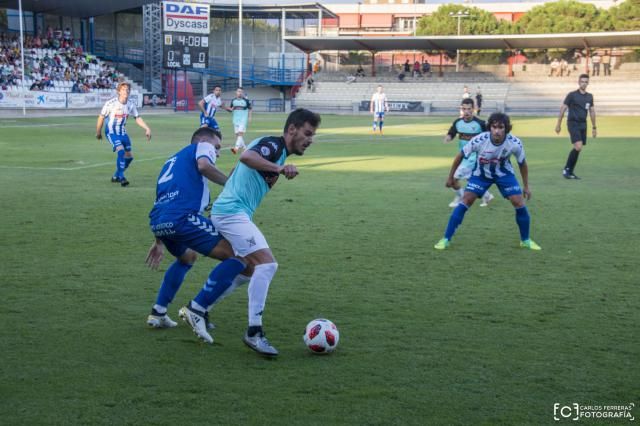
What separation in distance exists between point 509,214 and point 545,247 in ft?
8.86

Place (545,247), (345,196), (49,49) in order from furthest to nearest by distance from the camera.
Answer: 1. (49,49)
2. (345,196)
3. (545,247)

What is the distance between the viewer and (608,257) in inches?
351

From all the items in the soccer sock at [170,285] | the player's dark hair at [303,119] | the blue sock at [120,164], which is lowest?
the soccer sock at [170,285]

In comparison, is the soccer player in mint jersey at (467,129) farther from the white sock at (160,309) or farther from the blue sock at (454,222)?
the white sock at (160,309)

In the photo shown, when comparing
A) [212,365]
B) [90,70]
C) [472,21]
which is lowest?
[212,365]

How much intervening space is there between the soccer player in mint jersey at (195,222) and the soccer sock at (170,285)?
55 millimetres

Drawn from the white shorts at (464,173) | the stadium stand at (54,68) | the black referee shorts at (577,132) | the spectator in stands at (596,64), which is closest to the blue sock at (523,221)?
the white shorts at (464,173)

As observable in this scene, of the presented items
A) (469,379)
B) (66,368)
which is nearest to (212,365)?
(66,368)

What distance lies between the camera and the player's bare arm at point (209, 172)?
5.68m

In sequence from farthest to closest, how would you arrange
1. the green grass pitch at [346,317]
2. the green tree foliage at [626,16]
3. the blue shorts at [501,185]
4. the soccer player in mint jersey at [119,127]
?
the green tree foliage at [626,16] → the soccer player in mint jersey at [119,127] → the blue shorts at [501,185] → the green grass pitch at [346,317]

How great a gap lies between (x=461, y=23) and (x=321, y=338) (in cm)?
8446

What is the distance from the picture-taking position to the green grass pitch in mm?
4566

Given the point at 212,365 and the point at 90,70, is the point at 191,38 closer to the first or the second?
the point at 90,70

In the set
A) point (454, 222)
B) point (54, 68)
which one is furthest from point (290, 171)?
point (54, 68)
